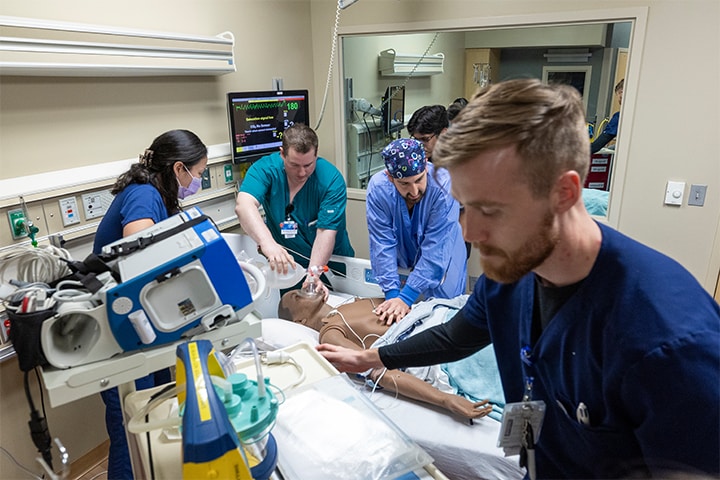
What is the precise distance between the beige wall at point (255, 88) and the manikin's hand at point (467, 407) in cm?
162

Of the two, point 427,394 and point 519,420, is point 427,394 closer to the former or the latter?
point 427,394

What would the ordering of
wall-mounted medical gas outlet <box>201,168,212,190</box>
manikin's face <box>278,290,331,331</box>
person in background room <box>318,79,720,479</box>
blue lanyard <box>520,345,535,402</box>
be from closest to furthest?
person in background room <box>318,79,720,479</box> → blue lanyard <box>520,345,535,402</box> → manikin's face <box>278,290,331,331</box> → wall-mounted medical gas outlet <box>201,168,212,190</box>

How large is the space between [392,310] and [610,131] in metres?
1.81

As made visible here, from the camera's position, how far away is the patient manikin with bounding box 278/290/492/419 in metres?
1.62

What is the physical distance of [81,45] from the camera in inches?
73.4

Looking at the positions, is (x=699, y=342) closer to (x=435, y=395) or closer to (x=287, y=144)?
(x=435, y=395)

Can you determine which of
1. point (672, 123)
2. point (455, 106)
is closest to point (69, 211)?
point (455, 106)

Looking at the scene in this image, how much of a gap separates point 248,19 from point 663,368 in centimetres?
284

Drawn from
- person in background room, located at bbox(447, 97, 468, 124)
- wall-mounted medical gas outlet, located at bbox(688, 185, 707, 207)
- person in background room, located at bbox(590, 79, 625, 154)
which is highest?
person in background room, located at bbox(447, 97, 468, 124)

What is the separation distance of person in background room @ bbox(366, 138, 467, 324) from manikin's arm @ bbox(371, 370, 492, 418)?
0.33 m

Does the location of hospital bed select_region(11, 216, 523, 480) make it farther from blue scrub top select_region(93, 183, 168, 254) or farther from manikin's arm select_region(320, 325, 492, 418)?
blue scrub top select_region(93, 183, 168, 254)

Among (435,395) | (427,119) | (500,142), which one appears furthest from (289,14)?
(500,142)

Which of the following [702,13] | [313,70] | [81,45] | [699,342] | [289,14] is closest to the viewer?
[699,342]

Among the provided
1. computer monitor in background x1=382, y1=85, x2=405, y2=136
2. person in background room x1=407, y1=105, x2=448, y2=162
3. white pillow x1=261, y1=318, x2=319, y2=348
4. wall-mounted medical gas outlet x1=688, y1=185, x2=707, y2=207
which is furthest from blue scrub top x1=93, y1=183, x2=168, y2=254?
wall-mounted medical gas outlet x1=688, y1=185, x2=707, y2=207
